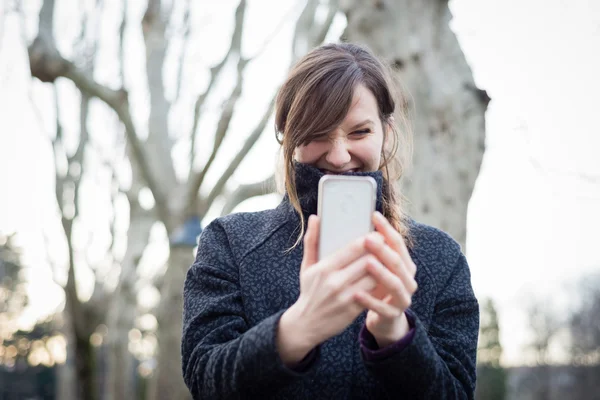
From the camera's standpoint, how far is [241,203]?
7980mm

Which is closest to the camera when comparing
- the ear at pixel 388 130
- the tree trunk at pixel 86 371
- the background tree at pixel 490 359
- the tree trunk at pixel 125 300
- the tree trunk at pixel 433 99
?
the ear at pixel 388 130

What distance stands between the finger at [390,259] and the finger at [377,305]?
59mm

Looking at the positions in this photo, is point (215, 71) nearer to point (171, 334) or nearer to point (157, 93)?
point (157, 93)

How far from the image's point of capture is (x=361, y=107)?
163cm

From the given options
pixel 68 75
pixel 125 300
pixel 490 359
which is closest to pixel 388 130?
pixel 68 75

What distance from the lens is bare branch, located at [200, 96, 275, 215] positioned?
24.5ft

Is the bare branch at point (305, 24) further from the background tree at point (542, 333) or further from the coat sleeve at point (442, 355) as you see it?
the background tree at point (542, 333)

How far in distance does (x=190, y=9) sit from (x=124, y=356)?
321 inches

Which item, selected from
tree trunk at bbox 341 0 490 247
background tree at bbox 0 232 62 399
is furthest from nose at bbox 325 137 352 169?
background tree at bbox 0 232 62 399

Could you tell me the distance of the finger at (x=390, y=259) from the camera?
114 cm

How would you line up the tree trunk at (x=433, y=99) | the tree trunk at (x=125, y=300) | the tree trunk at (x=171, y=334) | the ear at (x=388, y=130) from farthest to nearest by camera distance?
the tree trunk at (x=125, y=300) < the tree trunk at (x=171, y=334) < the tree trunk at (x=433, y=99) < the ear at (x=388, y=130)

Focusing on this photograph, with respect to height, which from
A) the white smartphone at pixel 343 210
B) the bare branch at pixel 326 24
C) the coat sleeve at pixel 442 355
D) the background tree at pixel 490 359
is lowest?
the background tree at pixel 490 359

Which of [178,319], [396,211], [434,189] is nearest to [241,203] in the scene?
[178,319]

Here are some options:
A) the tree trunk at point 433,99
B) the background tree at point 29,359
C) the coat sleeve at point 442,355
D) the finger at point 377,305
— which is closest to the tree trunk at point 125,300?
the tree trunk at point 433,99
